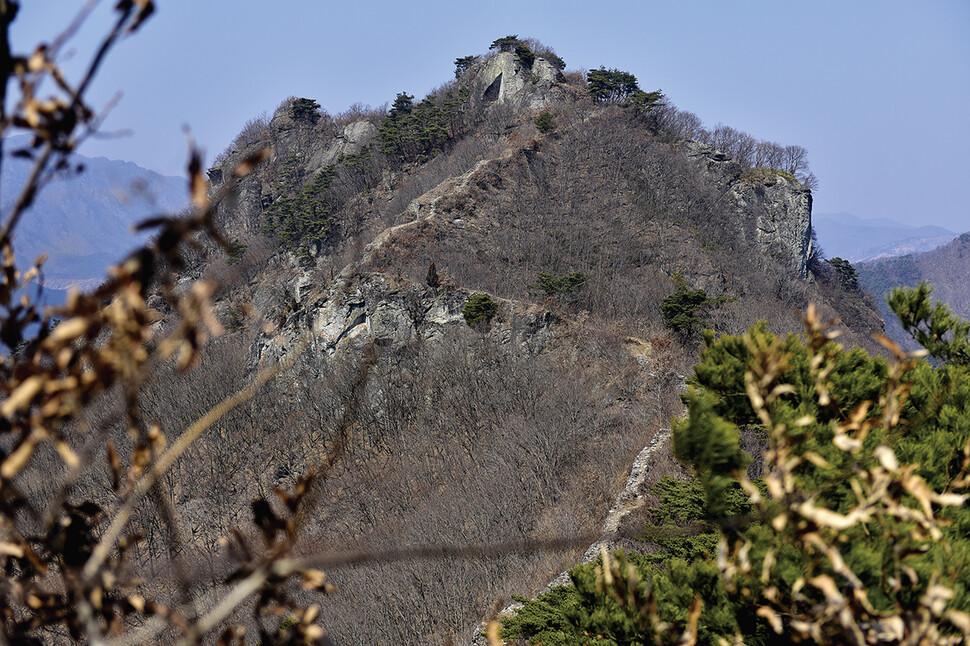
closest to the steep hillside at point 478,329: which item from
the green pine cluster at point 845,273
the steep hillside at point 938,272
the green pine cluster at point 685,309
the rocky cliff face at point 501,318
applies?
the rocky cliff face at point 501,318

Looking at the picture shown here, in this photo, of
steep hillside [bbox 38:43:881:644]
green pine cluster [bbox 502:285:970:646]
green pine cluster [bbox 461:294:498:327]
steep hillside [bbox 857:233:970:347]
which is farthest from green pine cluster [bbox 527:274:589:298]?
steep hillside [bbox 857:233:970:347]

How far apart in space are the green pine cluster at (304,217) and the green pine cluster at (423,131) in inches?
228

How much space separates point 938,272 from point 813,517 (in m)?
197

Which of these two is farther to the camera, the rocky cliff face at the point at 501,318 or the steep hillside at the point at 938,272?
the steep hillside at the point at 938,272

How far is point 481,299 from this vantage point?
28.8 meters

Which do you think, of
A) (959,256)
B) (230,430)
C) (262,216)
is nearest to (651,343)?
(230,430)

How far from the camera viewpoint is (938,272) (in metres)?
157

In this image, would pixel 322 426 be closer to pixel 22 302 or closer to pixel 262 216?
pixel 22 302

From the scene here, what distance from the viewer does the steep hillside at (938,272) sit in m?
139

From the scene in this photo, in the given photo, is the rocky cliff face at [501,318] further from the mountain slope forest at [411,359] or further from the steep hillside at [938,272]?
the steep hillside at [938,272]

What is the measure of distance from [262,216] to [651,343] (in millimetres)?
42106

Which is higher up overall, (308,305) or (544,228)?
(544,228)

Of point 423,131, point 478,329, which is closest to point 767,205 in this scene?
point 423,131

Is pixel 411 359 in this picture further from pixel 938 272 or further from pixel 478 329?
pixel 938 272
